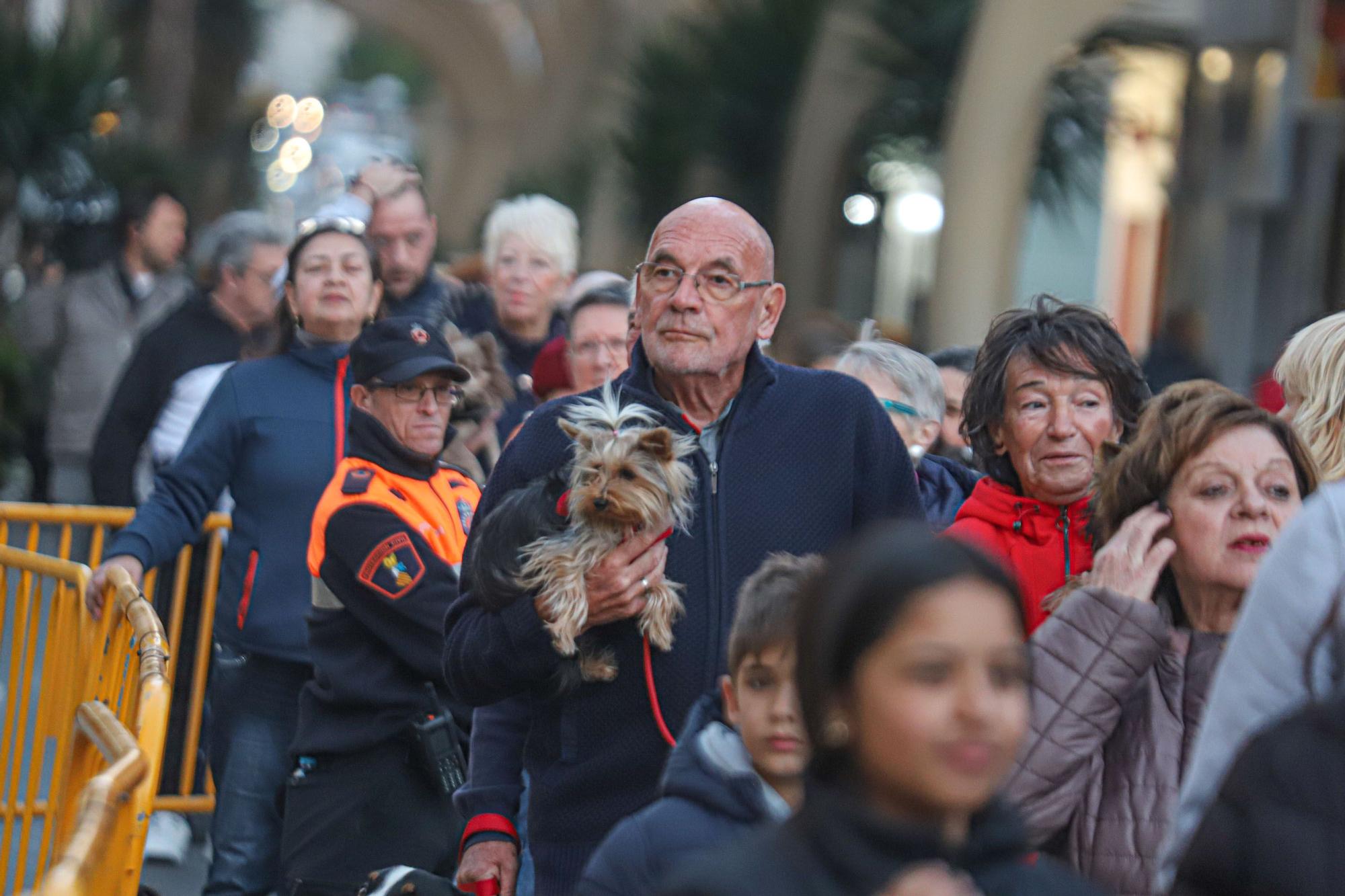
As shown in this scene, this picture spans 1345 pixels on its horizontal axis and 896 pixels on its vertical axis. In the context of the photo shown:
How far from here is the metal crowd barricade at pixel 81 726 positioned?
2916 mm

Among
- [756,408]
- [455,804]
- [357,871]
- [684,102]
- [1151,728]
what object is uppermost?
[684,102]

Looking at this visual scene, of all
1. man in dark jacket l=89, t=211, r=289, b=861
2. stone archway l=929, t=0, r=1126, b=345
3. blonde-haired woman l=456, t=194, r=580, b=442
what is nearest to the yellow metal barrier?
man in dark jacket l=89, t=211, r=289, b=861

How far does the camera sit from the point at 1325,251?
21.8 m

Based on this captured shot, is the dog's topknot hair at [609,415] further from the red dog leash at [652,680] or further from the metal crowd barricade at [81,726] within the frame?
the metal crowd barricade at [81,726]

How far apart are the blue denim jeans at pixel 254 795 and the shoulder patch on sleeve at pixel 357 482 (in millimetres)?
894

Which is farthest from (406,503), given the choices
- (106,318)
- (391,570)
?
(106,318)

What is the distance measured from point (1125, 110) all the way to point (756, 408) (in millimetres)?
15926

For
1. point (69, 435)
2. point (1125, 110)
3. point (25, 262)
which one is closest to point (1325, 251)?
point (1125, 110)

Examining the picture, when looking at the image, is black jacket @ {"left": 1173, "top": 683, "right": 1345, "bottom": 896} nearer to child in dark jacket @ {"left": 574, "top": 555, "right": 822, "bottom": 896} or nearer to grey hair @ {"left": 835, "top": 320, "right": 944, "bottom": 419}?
child in dark jacket @ {"left": 574, "top": 555, "right": 822, "bottom": 896}

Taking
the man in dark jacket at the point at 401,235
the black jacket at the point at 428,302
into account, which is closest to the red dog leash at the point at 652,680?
the black jacket at the point at 428,302

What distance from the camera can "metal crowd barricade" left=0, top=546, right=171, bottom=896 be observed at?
2.92 m

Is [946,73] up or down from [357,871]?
up

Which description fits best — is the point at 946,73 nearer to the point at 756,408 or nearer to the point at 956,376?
the point at 956,376

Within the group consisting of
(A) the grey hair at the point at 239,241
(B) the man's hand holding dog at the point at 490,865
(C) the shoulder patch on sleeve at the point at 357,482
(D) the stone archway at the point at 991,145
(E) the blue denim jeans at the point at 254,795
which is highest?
(D) the stone archway at the point at 991,145
